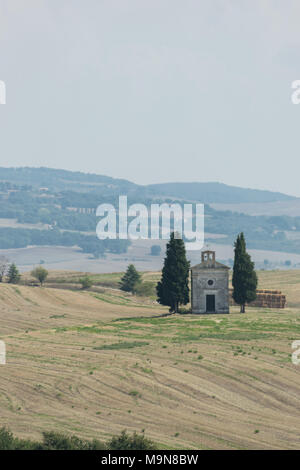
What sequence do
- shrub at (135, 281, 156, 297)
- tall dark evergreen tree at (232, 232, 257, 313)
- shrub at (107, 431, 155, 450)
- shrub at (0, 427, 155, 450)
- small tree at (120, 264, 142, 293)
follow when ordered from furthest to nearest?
small tree at (120, 264, 142, 293)
shrub at (135, 281, 156, 297)
tall dark evergreen tree at (232, 232, 257, 313)
shrub at (107, 431, 155, 450)
shrub at (0, 427, 155, 450)

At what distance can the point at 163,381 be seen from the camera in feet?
199

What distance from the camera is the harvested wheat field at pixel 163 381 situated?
162ft

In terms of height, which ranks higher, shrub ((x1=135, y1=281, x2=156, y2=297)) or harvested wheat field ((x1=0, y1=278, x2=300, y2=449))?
shrub ((x1=135, y1=281, x2=156, y2=297))

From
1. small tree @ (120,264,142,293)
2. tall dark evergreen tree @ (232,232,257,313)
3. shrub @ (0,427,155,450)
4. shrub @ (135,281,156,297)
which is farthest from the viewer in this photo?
small tree @ (120,264,142,293)

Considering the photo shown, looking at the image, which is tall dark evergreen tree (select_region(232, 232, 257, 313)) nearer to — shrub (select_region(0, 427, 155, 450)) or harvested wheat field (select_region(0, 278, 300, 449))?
harvested wheat field (select_region(0, 278, 300, 449))

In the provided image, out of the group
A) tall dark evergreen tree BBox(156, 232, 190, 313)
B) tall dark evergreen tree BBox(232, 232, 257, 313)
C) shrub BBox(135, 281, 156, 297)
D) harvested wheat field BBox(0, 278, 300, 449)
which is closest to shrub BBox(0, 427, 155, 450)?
harvested wheat field BBox(0, 278, 300, 449)

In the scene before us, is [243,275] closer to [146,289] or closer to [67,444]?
[146,289]

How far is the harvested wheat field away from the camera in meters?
49.5

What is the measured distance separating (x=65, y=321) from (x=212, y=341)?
29.3 m

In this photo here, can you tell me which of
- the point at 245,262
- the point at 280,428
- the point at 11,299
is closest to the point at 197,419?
the point at 280,428

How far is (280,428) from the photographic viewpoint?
165 feet

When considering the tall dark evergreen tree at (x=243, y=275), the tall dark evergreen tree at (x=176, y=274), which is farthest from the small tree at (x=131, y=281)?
the tall dark evergreen tree at (x=243, y=275)

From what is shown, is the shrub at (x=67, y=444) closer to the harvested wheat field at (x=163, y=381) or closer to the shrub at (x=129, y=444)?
the shrub at (x=129, y=444)

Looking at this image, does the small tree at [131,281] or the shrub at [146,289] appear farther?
the small tree at [131,281]
